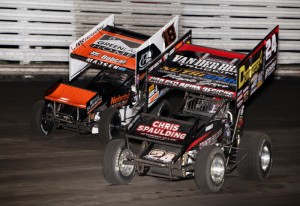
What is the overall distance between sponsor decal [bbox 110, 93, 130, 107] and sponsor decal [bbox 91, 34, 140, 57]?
736 millimetres

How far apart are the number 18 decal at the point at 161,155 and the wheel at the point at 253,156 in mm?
1084

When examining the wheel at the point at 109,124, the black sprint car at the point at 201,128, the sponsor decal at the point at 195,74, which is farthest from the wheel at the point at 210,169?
the wheel at the point at 109,124

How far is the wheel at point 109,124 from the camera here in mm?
12547

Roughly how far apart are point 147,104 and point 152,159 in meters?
1.18

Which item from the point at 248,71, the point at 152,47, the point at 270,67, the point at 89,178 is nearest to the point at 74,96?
the point at 152,47

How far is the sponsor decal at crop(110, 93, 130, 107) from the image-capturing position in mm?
13375

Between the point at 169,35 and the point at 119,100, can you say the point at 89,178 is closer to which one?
the point at 119,100

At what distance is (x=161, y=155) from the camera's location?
A: 9.86 m

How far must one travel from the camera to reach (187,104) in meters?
11.1

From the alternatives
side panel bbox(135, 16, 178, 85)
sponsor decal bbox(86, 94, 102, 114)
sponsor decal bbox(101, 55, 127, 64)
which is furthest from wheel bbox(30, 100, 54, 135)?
side panel bbox(135, 16, 178, 85)

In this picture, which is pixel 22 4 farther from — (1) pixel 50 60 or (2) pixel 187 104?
(2) pixel 187 104

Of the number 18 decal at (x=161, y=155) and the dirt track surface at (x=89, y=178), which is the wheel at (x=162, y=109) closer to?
the dirt track surface at (x=89, y=178)

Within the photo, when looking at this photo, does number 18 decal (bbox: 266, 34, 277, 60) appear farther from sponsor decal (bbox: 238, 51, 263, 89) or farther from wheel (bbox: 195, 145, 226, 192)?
wheel (bbox: 195, 145, 226, 192)

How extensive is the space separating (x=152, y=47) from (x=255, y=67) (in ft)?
9.83
